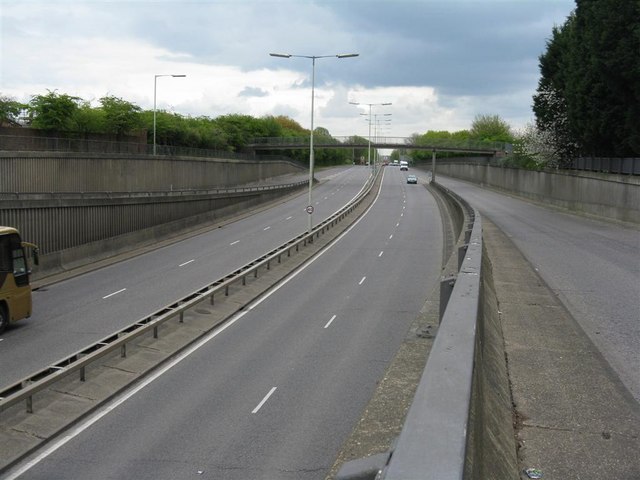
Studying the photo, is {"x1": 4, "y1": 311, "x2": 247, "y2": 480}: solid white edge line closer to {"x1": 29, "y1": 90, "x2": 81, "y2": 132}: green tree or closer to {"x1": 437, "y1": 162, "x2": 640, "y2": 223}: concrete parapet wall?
{"x1": 437, "y1": 162, "x2": 640, "y2": 223}: concrete parapet wall

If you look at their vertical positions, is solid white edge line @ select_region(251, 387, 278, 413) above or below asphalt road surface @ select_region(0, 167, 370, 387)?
above

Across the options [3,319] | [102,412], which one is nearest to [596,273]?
[102,412]

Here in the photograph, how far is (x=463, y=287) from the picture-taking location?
36.5 feet

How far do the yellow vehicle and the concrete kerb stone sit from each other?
16.6 feet

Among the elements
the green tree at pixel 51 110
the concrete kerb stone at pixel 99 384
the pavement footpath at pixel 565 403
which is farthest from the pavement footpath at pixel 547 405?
the green tree at pixel 51 110

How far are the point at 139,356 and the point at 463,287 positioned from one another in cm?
982

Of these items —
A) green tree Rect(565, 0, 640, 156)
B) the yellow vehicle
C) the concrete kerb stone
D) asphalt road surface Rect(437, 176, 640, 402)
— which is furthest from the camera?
green tree Rect(565, 0, 640, 156)

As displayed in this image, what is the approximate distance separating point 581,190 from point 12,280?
142ft

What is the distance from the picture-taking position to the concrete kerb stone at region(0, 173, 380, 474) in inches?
482

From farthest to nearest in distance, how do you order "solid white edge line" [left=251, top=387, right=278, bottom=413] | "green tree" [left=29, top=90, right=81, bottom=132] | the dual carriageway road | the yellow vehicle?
"green tree" [left=29, top=90, right=81, bottom=132], the yellow vehicle, "solid white edge line" [left=251, top=387, right=278, bottom=413], the dual carriageway road

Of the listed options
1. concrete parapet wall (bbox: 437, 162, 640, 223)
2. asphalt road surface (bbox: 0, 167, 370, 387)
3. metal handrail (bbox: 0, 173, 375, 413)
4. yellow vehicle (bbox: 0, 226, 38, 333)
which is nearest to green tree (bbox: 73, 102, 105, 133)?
asphalt road surface (bbox: 0, 167, 370, 387)

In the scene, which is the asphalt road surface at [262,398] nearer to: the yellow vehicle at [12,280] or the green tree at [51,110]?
the yellow vehicle at [12,280]

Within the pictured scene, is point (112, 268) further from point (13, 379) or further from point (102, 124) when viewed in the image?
point (102, 124)

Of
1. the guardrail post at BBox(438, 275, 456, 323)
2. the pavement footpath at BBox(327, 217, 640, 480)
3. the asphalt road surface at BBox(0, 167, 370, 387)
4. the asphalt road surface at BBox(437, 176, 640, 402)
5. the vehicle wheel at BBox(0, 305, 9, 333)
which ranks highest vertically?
the guardrail post at BBox(438, 275, 456, 323)
